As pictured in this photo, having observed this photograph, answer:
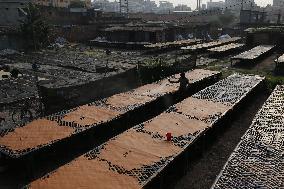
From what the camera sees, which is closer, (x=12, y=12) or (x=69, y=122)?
A: (x=69, y=122)

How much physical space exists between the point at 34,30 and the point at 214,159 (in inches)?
1483

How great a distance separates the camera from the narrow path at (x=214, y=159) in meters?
12.2

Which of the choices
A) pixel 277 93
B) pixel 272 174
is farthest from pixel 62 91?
pixel 277 93

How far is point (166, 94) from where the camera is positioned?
19.3 meters

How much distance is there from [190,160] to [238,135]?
403 centimetres

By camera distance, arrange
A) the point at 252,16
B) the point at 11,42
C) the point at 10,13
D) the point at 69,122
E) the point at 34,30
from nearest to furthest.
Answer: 1. the point at 69,122
2. the point at 11,42
3. the point at 34,30
4. the point at 10,13
5. the point at 252,16

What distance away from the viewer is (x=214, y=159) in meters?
14.0

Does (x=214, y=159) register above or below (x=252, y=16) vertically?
below

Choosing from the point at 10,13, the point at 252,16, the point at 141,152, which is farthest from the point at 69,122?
the point at 252,16

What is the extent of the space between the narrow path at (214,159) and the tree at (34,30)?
34.7 m

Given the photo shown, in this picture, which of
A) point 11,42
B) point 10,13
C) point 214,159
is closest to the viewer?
point 214,159

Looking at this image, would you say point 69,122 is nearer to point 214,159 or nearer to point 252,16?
point 214,159

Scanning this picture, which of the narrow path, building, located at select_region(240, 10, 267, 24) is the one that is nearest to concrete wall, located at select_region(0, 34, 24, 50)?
the narrow path

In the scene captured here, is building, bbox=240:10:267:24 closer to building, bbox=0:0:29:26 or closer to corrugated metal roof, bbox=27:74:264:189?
building, bbox=0:0:29:26
